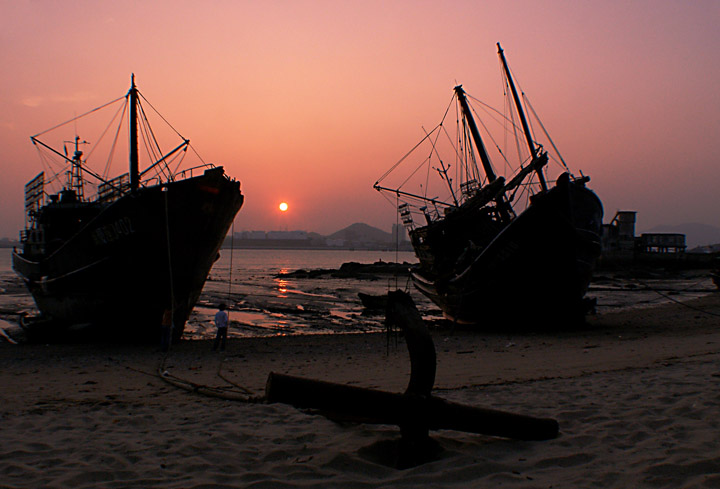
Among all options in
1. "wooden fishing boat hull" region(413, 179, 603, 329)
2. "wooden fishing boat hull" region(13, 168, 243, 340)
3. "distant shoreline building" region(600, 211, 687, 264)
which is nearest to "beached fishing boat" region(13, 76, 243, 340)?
"wooden fishing boat hull" region(13, 168, 243, 340)

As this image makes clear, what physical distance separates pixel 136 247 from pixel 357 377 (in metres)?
9.55

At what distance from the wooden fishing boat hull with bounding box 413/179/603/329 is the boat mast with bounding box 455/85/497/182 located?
8.34 m

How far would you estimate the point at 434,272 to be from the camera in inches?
939

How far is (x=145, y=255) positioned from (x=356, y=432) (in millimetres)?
12839

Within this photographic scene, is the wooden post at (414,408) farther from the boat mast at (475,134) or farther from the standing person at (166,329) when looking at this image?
the boat mast at (475,134)

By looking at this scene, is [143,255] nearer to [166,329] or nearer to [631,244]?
[166,329]

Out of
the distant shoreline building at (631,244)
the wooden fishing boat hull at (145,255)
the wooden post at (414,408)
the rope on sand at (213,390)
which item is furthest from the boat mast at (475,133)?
the distant shoreline building at (631,244)

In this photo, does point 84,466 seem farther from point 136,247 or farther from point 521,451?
point 136,247

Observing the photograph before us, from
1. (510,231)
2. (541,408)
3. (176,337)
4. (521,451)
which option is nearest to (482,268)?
(510,231)

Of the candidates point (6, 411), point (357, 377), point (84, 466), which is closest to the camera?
point (84, 466)

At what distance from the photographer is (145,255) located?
1599cm

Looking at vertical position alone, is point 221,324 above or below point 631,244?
below

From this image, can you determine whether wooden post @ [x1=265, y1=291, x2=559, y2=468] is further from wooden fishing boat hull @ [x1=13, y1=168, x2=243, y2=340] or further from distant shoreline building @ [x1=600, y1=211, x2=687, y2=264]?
distant shoreline building @ [x1=600, y1=211, x2=687, y2=264]

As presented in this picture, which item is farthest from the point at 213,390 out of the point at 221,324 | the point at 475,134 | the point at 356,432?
the point at 475,134
